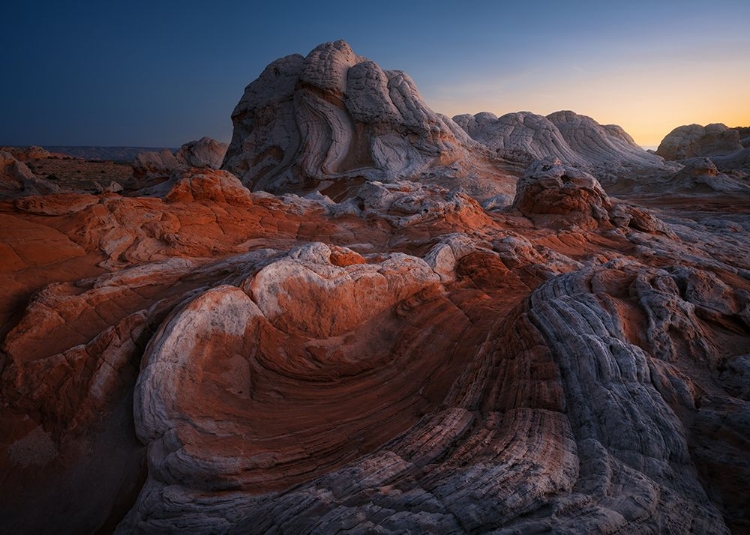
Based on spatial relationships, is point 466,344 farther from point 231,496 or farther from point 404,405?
point 231,496

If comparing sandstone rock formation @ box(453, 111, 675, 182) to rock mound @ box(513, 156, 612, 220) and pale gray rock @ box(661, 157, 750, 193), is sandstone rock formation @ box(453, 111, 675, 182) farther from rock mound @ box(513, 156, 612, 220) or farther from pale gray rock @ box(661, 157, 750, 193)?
rock mound @ box(513, 156, 612, 220)

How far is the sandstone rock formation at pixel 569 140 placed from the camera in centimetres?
2672

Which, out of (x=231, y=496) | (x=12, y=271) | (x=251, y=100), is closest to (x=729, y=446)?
(x=231, y=496)

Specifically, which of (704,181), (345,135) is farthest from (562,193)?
(704,181)

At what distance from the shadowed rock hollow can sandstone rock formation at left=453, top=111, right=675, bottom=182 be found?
21.8 m

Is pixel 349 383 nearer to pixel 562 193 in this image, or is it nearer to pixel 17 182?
pixel 562 193

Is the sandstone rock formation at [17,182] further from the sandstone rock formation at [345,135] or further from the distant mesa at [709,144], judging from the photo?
the distant mesa at [709,144]

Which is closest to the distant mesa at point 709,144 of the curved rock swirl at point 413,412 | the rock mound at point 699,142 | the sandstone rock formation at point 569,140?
the rock mound at point 699,142

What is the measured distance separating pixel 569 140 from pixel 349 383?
105ft

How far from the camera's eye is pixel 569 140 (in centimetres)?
2970

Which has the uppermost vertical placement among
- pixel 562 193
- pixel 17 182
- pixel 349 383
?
pixel 17 182

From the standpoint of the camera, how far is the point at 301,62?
831 inches

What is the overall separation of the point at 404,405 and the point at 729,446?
2345 millimetres

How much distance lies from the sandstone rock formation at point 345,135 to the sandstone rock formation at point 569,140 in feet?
31.2
